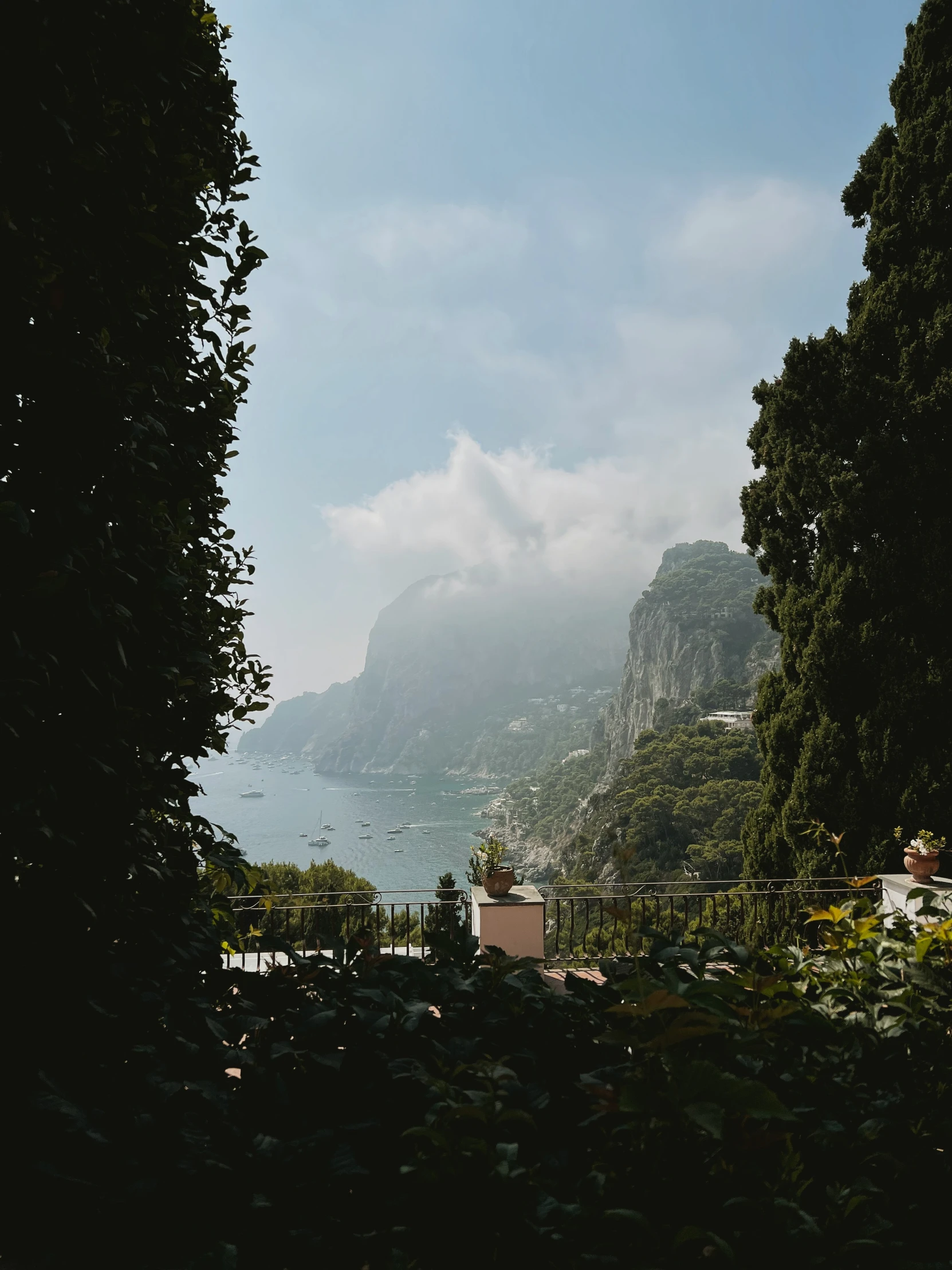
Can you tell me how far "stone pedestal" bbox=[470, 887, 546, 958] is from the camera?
537cm

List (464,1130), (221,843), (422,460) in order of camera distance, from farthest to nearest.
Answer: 1. (422,460)
2. (221,843)
3. (464,1130)

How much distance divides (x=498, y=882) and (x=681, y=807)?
18.5 m

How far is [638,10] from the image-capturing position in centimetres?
480

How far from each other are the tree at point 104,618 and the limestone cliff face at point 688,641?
3667 centimetres

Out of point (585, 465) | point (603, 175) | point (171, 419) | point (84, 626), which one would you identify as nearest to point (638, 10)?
point (603, 175)

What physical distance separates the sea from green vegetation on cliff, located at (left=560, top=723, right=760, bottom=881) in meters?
9.32

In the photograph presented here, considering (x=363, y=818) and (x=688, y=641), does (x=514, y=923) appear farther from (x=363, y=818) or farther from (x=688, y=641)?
(x=363, y=818)

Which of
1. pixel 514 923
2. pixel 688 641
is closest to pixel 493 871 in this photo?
pixel 514 923

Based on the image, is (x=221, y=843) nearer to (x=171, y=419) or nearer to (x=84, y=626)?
A: (x=84, y=626)

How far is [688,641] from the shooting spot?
5050cm

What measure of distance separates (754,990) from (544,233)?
452 inches

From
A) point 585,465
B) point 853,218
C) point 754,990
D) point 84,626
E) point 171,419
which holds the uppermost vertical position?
point 585,465

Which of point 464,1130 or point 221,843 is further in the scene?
point 221,843

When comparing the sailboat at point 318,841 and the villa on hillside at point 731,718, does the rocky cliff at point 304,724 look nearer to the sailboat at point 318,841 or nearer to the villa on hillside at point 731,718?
the sailboat at point 318,841
